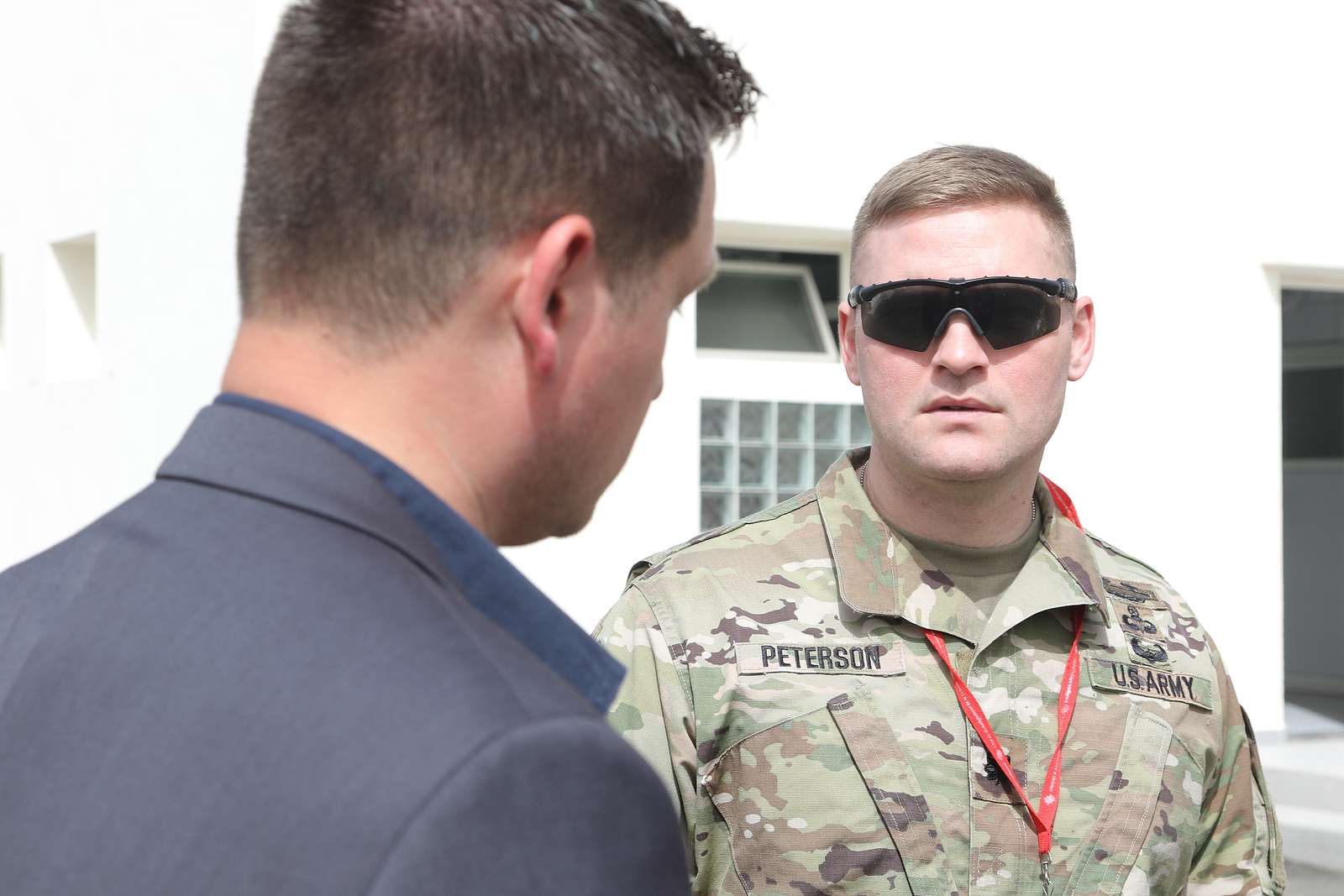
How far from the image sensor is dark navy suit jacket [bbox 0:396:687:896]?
0.73 meters

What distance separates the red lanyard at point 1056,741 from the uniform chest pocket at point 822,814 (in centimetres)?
12

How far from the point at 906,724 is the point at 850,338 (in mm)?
635

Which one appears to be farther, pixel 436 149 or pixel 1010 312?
pixel 1010 312

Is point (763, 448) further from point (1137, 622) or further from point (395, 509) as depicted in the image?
point (395, 509)

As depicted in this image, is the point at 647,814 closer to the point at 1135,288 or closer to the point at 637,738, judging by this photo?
the point at 637,738

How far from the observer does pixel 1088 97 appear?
6.98 m

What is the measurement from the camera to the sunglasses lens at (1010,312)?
87.6 inches

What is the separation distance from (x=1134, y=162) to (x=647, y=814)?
6769 mm

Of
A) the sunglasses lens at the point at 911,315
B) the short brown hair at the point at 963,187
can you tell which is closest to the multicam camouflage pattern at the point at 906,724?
the sunglasses lens at the point at 911,315

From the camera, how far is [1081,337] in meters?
2.43

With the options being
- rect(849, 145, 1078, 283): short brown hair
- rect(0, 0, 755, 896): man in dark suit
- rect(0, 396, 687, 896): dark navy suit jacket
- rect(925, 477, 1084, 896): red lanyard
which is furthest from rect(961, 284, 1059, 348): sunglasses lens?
rect(0, 396, 687, 896): dark navy suit jacket

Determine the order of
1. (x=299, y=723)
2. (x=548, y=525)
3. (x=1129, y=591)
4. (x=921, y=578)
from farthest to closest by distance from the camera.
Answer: (x=1129, y=591), (x=921, y=578), (x=548, y=525), (x=299, y=723)

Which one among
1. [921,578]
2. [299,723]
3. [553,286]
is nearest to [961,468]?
[921,578]

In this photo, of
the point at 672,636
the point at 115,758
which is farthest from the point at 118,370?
the point at 115,758
